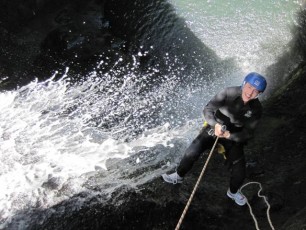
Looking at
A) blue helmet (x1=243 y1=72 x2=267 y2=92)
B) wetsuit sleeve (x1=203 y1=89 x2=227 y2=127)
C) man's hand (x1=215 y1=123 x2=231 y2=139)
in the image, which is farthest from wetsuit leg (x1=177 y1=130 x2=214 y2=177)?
blue helmet (x1=243 y1=72 x2=267 y2=92)

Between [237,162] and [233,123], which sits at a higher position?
[233,123]

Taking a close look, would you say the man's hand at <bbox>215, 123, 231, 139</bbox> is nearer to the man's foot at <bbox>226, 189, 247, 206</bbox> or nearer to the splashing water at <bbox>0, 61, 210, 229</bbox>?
the man's foot at <bbox>226, 189, 247, 206</bbox>

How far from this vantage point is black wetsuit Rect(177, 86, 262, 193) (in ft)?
16.2

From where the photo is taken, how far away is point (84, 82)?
872 cm

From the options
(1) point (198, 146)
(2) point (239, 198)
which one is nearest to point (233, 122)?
(1) point (198, 146)

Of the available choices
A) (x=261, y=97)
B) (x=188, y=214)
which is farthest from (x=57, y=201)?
(x=261, y=97)

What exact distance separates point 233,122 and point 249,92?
1.81 ft

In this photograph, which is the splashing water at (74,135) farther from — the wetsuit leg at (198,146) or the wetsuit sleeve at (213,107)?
the wetsuit sleeve at (213,107)

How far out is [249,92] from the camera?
4676 mm

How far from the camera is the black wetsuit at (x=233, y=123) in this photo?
4941 millimetres

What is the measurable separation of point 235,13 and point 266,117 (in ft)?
18.7

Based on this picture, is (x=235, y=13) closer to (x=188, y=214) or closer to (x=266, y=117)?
(x=266, y=117)

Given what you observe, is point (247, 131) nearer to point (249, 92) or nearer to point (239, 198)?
point (249, 92)

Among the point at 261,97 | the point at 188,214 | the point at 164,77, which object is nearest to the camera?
the point at 188,214
